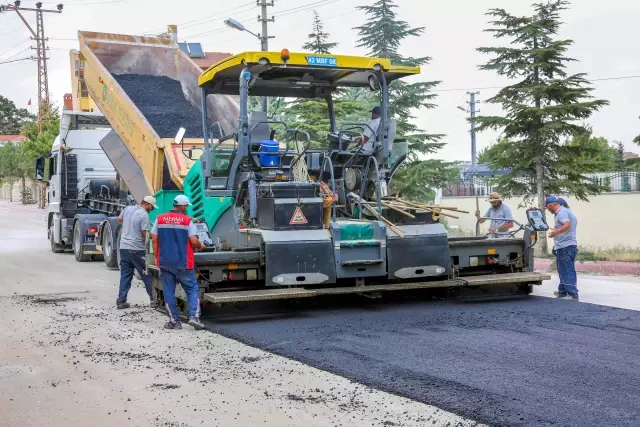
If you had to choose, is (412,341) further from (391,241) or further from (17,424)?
(17,424)

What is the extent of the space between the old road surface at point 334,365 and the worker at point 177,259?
9.8 inches

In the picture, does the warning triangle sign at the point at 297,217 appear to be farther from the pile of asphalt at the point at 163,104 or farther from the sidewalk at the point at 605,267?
the sidewalk at the point at 605,267

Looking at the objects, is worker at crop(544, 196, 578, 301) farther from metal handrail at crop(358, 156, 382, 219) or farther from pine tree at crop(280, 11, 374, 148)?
pine tree at crop(280, 11, 374, 148)

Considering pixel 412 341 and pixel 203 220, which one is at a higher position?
pixel 203 220

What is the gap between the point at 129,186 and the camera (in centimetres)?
1392

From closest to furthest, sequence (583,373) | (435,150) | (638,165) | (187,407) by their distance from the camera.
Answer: (187,407)
(583,373)
(638,165)
(435,150)

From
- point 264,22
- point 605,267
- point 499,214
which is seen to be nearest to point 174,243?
point 499,214

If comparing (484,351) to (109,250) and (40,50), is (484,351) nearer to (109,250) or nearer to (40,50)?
(109,250)

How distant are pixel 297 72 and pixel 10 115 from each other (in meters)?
95.3

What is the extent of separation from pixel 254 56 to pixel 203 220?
234 centimetres

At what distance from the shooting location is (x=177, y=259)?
876cm

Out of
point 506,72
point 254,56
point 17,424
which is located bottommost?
point 17,424

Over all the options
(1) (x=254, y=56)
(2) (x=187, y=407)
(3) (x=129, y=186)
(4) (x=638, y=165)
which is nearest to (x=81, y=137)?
(3) (x=129, y=186)

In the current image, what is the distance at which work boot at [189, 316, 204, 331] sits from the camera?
869 cm
